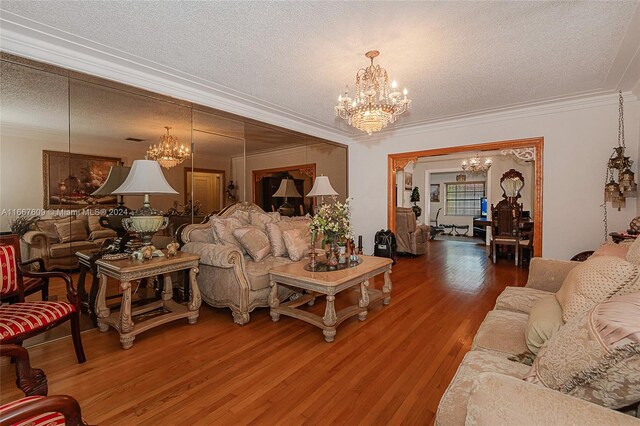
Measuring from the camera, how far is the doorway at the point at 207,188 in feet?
12.0

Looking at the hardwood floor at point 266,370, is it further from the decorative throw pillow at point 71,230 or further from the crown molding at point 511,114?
the crown molding at point 511,114

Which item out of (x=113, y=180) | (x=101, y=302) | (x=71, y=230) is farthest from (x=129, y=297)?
(x=113, y=180)

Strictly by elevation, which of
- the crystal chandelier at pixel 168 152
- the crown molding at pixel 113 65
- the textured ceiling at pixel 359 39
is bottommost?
the crystal chandelier at pixel 168 152

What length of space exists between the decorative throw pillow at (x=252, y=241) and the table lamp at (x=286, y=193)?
1.46 metres

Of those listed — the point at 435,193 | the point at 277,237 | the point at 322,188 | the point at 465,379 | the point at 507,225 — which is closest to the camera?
the point at 465,379

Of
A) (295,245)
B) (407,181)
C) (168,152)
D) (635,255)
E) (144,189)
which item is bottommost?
(295,245)

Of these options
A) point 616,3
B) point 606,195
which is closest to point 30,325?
point 616,3

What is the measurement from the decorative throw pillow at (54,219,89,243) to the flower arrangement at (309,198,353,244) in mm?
2255

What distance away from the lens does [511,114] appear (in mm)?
4516

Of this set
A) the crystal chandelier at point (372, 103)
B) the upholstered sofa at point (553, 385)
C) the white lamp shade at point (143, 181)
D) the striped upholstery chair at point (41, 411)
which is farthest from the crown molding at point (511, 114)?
the striped upholstery chair at point (41, 411)

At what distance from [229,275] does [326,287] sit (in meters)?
1.09

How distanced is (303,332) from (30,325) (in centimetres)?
194

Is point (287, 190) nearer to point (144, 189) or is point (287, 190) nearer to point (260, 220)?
point (260, 220)

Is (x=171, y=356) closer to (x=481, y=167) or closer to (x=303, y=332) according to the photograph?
(x=303, y=332)
